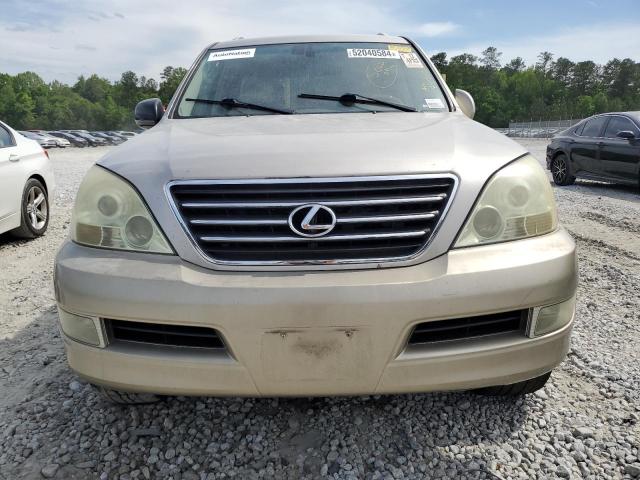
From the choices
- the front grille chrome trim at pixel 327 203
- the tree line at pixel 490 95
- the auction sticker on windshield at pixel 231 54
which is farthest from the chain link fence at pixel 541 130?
the front grille chrome trim at pixel 327 203

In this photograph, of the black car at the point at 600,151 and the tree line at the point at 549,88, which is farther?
the tree line at the point at 549,88

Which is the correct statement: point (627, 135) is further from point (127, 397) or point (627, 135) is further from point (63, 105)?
point (63, 105)

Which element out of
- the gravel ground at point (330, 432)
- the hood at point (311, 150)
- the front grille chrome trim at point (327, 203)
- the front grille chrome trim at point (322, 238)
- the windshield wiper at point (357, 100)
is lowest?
the gravel ground at point (330, 432)

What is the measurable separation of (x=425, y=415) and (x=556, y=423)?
21.5 inches

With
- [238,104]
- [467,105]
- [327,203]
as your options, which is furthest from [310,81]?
[327,203]

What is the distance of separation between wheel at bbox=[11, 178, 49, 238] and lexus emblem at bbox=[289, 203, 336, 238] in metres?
4.87

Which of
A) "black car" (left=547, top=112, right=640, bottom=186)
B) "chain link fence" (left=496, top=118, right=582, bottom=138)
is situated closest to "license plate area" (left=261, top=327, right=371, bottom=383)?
"black car" (left=547, top=112, right=640, bottom=186)

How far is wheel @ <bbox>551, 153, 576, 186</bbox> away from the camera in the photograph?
10.0m

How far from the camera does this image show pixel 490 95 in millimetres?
106000

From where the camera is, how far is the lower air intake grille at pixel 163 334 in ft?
5.45

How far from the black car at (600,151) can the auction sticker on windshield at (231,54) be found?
26.0 ft

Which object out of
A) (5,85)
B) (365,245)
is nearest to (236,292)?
(365,245)

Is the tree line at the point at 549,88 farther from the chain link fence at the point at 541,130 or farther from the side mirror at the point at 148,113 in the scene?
the side mirror at the point at 148,113

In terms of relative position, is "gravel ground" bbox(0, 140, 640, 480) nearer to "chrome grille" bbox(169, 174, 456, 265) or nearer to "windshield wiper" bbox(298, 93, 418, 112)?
"chrome grille" bbox(169, 174, 456, 265)
